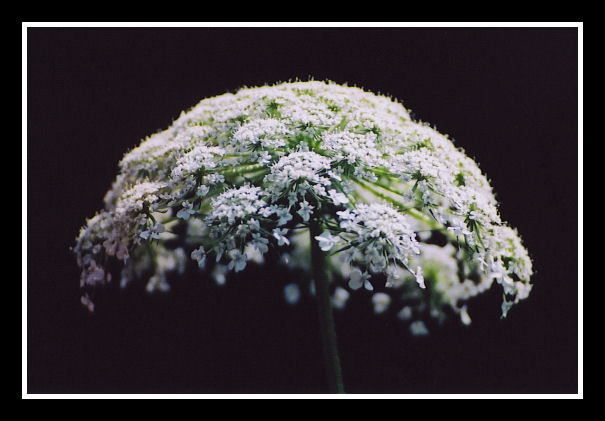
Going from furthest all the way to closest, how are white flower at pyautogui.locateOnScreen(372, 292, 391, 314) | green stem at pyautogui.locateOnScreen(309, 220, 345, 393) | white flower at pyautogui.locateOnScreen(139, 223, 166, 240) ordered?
white flower at pyautogui.locateOnScreen(372, 292, 391, 314)
green stem at pyautogui.locateOnScreen(309, 220, 345, 393)
white flower at pyautogui.locateOnScreen(139, 223, 166, 240)

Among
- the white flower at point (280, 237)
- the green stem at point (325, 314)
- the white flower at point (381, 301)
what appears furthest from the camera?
the white flower at point (381, 301)

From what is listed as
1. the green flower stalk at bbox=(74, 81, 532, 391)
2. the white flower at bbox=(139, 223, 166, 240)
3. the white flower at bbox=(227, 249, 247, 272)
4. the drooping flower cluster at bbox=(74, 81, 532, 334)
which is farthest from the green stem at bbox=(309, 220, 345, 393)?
the white flower at bbox=(139, 223, 166, 240)

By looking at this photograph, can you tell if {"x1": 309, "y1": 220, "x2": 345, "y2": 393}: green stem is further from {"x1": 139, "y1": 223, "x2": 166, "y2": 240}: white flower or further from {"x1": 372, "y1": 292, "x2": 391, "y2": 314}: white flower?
{"x1": 139, "y1": 223, "x2": 166, "y2": 240}: white flower

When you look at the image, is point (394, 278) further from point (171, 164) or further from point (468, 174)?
point (171, 164)

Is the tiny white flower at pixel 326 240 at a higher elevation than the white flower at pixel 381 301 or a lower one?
higher

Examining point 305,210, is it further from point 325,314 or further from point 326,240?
point 325,314

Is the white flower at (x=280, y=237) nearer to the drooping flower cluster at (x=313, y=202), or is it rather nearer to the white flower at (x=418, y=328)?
the drooping flower cluster at (x=313, y=202)

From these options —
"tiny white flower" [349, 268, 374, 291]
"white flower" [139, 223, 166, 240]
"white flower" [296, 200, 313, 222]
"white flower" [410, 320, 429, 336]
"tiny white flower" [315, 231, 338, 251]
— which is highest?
"white flower" [296, 200, 313, 222]

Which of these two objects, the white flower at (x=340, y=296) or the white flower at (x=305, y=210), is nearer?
the white flower at (x=305, y=210)

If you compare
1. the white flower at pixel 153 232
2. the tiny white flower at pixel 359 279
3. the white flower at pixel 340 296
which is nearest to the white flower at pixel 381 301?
the white flower at pixel 340 296
